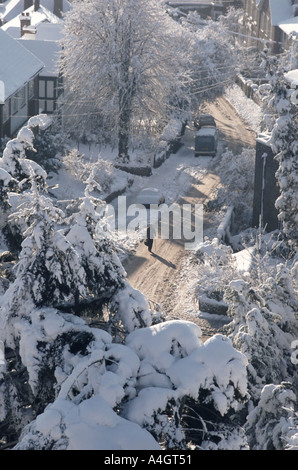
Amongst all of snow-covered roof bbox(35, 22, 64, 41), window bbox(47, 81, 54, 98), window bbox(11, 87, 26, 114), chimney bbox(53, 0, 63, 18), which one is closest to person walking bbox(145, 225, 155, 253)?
window bbox(11, 87, 26, 114)

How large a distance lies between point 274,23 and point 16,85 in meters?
32.9

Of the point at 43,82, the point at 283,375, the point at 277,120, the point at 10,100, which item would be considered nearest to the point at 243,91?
the point at 43,82

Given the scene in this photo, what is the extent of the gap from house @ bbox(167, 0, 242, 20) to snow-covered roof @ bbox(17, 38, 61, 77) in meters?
43.1

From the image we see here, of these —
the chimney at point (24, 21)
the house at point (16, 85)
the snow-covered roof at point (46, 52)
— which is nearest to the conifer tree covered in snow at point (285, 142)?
the house at point (16, 85)

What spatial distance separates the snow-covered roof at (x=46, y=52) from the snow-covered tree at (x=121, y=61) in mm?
2481

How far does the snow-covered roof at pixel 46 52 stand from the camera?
42.4 m

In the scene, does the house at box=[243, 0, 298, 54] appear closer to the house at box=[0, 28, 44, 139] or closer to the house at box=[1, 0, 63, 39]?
the house at box=[1, 0, 63, 39]

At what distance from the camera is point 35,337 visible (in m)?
11.0

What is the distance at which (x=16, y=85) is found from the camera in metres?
34.9

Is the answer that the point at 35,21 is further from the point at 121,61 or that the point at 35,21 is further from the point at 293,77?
the point at 293,77

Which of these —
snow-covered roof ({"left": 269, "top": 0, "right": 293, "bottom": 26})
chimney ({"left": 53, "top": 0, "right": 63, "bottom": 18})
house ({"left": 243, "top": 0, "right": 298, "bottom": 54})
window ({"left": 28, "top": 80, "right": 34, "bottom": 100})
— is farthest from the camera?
snow-covered roof ({"left": 269, "top": 0, "right": 293, "bottom": 26})

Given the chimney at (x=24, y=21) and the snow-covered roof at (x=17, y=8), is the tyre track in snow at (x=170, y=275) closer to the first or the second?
the chimney at (x=24, y=21)

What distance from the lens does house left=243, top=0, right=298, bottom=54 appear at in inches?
Answer: 2394
